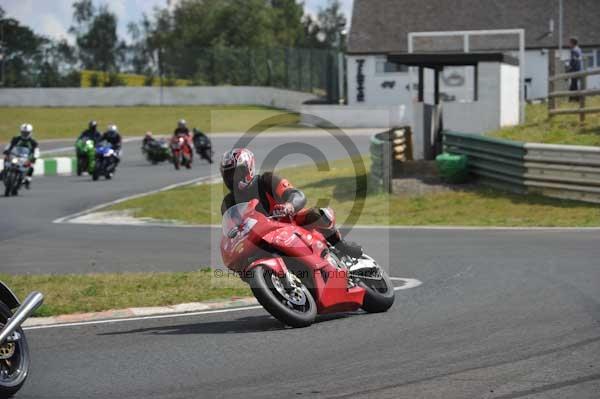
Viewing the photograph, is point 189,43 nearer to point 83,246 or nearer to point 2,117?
point 2,117

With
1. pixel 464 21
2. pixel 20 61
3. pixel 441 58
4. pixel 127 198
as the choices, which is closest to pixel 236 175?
pixel 441 58

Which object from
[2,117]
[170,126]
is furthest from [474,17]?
[2,117]

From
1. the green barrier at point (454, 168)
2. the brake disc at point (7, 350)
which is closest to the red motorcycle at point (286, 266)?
the brake disc at point (7, 350)

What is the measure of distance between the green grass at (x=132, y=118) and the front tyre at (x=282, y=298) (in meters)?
40.3

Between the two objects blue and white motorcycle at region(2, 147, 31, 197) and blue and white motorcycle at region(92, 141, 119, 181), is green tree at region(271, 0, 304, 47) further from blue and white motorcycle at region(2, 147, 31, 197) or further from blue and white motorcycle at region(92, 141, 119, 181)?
blue and white motorcycle at region(2, 147, 31, 197)

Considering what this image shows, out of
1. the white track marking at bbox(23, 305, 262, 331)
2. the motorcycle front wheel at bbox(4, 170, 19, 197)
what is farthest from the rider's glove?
the motorcycle front wheel at bbox(4, 170, 19, 197)

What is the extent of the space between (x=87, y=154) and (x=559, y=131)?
14.2 metres

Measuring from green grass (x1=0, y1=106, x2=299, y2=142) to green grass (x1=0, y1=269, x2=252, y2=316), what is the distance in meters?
36.9

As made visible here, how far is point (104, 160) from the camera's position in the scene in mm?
30000

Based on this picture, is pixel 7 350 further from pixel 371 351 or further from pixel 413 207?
pixel 413 207

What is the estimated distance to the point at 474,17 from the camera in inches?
2250

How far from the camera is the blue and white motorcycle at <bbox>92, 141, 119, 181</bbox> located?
29.9 m

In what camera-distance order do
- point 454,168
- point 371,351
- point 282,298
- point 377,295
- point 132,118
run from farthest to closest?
point 132,118 < point 454,168 < point 377,295 < point 282,298 < point 371,351

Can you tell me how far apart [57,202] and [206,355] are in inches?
669
